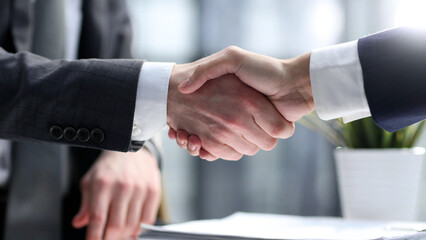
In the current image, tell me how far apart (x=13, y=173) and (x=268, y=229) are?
596 millimetres

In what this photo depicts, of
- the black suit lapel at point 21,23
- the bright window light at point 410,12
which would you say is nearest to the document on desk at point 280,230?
the black suit lapel at point 21,23

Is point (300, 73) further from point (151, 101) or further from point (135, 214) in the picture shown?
point (135, 214)

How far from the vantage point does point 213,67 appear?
72 centimetres

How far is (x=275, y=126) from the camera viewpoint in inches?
29.7

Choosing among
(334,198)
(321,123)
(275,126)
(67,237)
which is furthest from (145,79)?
(334,198)

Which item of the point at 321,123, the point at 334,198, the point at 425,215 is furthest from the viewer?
the point at 334,198

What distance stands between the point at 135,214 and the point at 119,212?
4cm

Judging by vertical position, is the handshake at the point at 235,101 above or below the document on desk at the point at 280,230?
above

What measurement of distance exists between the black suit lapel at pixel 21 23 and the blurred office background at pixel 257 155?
179 centimetres

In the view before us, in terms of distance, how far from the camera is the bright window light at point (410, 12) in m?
2.36

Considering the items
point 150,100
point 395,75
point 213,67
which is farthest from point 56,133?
point 395,75

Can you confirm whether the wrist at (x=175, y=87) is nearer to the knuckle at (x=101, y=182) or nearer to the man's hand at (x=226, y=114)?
the man's hand at (x=226, y=114)

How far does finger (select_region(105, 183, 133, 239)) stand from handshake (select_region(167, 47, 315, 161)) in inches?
5.7

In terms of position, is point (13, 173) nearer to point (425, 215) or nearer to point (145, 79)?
point (145, 79)
